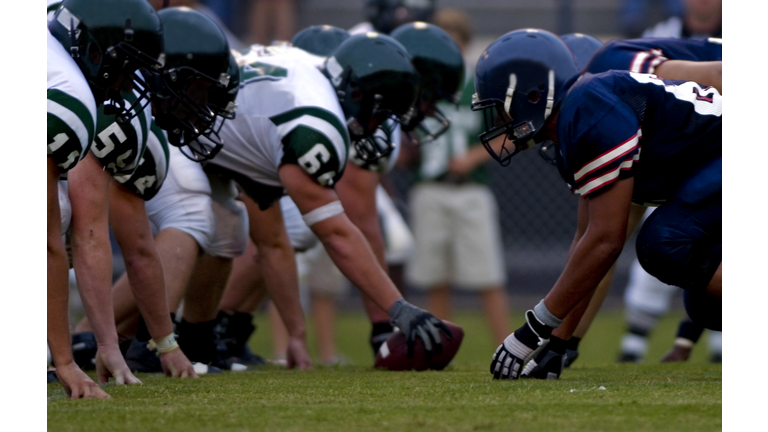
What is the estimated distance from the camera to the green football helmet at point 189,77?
138 inches

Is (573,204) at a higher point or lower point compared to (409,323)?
lower

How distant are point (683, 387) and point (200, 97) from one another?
6.52 ft

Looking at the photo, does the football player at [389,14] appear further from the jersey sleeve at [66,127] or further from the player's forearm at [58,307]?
the player's forearm at [58,307]

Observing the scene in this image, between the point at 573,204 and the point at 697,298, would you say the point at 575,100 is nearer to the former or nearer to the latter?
the point at 697,298

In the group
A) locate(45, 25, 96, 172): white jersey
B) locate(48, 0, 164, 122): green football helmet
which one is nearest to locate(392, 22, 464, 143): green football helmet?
locate(48, 0, 164, 122): green football helmet

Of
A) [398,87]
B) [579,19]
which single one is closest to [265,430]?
[398,87]

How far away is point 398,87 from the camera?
Answer: 408cm

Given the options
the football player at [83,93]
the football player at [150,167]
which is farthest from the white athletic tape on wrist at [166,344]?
the football player at [83,93]

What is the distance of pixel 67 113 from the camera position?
271 cm

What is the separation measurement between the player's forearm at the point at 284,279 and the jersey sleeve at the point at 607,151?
1728mm

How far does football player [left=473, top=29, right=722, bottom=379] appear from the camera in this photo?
2.99 metres

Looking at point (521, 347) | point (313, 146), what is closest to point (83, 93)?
point (313, 146)

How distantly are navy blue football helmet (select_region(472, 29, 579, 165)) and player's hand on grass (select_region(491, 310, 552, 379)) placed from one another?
1.94 feet

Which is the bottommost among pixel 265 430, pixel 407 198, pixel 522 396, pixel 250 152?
pixel 407 198
